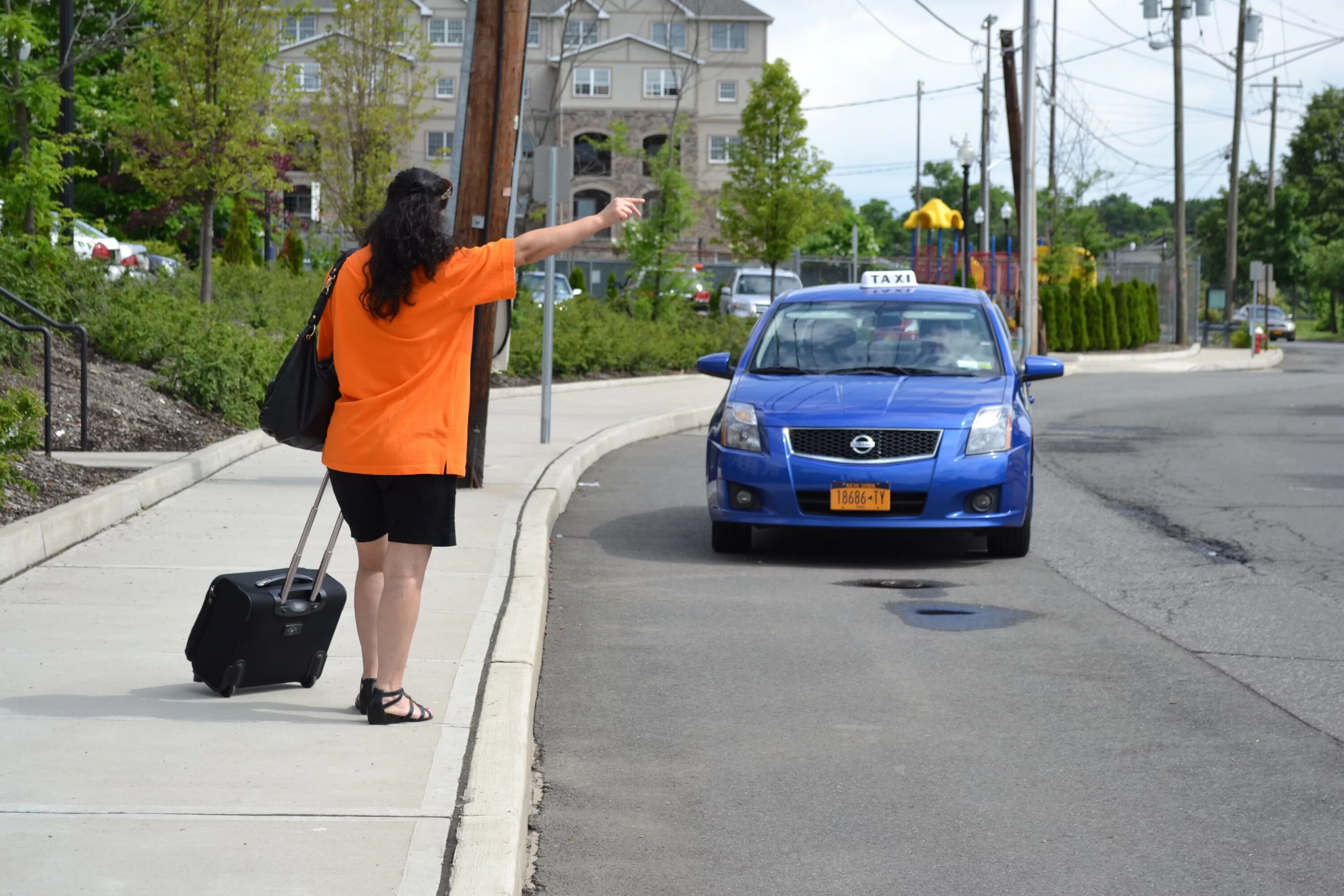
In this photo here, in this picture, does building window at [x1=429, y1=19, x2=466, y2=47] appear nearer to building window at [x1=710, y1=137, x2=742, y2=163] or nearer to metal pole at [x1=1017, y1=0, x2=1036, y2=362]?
building window at [x1=710, y1=137, x2=742, y2=163]

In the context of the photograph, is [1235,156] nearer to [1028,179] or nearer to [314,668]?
[1028,179]

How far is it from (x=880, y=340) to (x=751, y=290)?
29.1m

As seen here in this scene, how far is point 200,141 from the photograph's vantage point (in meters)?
22.5

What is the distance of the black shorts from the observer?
5277 mm

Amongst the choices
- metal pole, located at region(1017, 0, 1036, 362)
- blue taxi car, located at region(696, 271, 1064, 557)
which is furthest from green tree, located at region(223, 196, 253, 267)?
blue taxi car, located at region(696, 271, 1064, 557)

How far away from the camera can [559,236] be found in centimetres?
532

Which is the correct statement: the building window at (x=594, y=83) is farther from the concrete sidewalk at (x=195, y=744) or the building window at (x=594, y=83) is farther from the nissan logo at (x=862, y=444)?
the concrete sidewalk at (x=195, y=744)

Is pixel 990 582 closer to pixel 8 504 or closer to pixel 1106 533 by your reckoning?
pixel 1106 533

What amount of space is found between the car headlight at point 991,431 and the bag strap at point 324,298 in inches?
196

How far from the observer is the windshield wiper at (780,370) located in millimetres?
10500

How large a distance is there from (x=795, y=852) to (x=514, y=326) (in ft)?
71.3

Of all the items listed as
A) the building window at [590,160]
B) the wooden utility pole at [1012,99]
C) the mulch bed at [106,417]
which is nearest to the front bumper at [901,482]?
the mulch bed at [106,417]

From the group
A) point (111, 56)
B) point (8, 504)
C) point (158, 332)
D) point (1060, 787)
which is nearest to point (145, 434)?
point (158, 332)

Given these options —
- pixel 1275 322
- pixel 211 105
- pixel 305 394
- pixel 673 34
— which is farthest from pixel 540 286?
pixel 673 34
